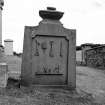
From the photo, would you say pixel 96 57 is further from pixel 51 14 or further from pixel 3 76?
pixel 3 76

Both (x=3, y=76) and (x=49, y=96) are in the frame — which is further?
(x=3, y=76)

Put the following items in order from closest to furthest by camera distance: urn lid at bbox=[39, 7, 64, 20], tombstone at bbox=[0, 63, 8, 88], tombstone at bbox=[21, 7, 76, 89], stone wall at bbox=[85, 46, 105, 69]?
tombstone at bbox=[0, 63, 8, 88], tombstone at bbox=[21, 7, 76, 89], urn lid at bbox=[39, 7, 64, 20], stone wall at bbox=[85, 46, 105, 69]

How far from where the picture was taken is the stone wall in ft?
37.0

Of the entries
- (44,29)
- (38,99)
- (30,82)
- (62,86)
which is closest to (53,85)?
(62,86)

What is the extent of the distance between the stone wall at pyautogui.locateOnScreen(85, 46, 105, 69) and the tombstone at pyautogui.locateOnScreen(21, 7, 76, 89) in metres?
5.98

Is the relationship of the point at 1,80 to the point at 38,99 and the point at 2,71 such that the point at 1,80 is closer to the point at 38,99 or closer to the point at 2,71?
the point at 2,71

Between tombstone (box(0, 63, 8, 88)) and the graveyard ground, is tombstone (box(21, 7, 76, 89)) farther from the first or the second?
tombstone (box(0, 63, 8, 88))

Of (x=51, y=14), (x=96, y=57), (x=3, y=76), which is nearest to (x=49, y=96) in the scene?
(x=3, y=76)

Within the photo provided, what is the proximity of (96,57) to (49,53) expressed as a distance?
7126 millimetres

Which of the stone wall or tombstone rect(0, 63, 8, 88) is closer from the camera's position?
tombstone rect(0, 63, 8, 88)

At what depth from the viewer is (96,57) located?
39.8 ft

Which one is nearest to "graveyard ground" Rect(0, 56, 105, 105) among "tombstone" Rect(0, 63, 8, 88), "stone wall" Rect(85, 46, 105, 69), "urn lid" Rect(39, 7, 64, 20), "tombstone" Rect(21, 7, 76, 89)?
"tombstone" Rect(0, 63, 8, 88)

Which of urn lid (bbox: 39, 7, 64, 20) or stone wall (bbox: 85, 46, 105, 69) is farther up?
urn lid (bbox: 39, 7, 64, 20)

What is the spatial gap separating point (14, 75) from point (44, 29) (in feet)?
5.08
